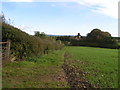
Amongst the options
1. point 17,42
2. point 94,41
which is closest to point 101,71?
point 17,42

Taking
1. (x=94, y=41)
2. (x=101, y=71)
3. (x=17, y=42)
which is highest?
(x=94, y=41)

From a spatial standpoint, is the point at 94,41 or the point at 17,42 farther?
the point at 94,41

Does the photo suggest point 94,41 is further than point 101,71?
Yes

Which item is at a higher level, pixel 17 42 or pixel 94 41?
pixel 94 41

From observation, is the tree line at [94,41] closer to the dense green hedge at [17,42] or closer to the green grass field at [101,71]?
the green grass field at [101,71]

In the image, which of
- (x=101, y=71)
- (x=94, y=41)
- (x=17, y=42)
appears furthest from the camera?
(x=94, y=41)

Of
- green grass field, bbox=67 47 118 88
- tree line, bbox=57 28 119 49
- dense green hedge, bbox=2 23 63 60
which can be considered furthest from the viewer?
tree line, bbox=57 28 119 49

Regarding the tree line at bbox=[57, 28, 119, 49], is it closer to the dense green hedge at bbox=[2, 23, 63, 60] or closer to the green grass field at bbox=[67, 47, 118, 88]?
the green grass field at bbox=[67, 47, 118, 88]

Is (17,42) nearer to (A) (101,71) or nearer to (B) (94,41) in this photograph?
(A) (101,71)

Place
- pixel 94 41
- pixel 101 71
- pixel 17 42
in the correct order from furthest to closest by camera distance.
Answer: pixel 94 41, pixel 17 42, pixel 101 71

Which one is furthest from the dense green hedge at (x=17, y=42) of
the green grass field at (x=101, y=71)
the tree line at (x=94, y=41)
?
the tree line at (x=94, y=41)

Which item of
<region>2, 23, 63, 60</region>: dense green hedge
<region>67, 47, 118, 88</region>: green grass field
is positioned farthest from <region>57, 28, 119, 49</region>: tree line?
<region>2, 23, 63, 60</region>: dense green hedge

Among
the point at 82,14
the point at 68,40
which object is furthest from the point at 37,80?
the point at 68,40

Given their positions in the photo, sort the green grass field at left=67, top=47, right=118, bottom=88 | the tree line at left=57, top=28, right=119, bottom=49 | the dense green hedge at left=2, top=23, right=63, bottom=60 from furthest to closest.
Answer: the tree line at left=57, top=28, right=119, bottom=49, the dense green hedge at left=2, top=23, right=63, bottom=60, the green grass field at left=67, top=47, right=118, bottom=88
